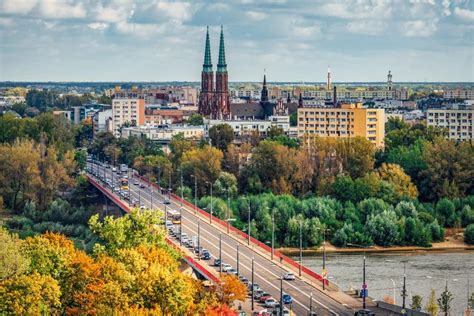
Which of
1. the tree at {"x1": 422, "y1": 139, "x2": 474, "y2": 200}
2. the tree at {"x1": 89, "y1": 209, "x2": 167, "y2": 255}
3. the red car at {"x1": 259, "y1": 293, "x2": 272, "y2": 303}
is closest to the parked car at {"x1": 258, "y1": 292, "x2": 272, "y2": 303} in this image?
the red car at {"x1": 259, "y1": 293, "x2": 272, "y2": 303}

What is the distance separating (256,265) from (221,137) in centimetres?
4168

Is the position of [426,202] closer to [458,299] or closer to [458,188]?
[458,188]

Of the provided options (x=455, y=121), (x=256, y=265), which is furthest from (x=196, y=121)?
(x=256, y=265)

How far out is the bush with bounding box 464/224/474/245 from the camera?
2463 inches

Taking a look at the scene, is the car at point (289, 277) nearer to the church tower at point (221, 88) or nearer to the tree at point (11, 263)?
the tree at point (11, 263)

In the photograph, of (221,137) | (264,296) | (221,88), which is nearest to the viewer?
(264,296)

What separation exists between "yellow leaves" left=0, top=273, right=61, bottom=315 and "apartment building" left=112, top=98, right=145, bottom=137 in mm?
87658

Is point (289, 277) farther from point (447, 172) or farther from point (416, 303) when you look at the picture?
point (447, 172)

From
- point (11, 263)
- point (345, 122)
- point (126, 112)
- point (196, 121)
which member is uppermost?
point (345, 122)

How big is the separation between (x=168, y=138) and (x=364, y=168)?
2986cm

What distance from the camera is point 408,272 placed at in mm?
51594

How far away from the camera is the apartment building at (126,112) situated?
124062mm

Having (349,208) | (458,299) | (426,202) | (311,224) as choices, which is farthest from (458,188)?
(458,299)

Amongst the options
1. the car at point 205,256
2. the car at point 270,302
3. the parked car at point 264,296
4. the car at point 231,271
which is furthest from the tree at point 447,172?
the car at point 270,302
